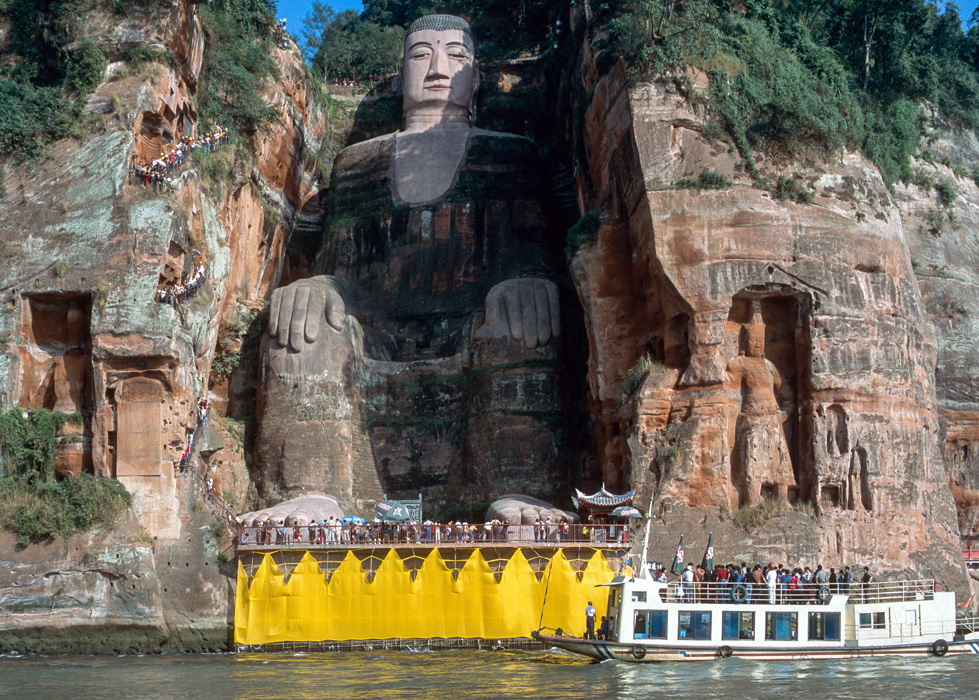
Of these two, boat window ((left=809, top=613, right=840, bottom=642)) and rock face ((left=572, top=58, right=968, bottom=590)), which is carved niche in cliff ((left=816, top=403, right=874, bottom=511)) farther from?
boat window ((left=809, top=613, right=840, bottom=642))

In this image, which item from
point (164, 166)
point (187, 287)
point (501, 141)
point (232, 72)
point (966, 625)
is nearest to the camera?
point (966, 625)

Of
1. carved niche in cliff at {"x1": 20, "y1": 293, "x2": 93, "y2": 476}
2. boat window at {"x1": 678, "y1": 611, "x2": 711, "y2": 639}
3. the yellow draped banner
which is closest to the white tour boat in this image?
boat window at {"x1": 678, "y1": 611, "x2": 711, "y2": 639}

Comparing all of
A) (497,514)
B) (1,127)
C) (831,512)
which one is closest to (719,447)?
(831,512)

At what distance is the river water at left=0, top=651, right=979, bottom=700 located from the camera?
64.3 feet

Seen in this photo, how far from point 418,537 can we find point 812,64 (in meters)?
14.9

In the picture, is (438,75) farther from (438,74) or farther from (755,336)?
(755,336)

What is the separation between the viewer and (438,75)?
39156 mm

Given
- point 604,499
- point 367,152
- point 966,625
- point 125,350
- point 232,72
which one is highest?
point 232,72

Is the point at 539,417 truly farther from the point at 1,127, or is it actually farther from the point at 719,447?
the point at 1,127

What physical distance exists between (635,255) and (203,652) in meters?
12.2

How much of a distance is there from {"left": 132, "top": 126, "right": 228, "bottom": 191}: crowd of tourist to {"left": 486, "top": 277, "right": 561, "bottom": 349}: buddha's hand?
7.76 metres

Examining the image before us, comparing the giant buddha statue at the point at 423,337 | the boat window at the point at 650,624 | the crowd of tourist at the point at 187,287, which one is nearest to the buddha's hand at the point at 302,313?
the giant buddha statue at the point at 423,337

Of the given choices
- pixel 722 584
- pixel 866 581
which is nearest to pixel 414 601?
pixel 722 584

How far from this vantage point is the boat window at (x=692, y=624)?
22812 millimetres
